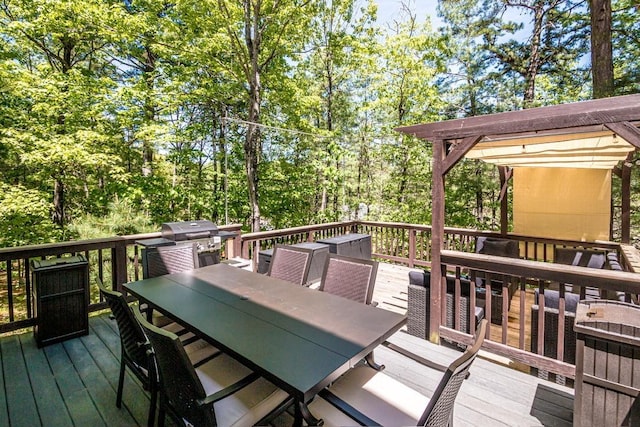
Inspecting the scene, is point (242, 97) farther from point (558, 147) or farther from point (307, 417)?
point (307, 417)

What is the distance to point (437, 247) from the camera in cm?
326

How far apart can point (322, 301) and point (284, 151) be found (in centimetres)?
1051

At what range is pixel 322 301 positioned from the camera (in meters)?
2.46

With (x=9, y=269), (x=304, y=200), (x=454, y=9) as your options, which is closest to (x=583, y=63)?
(x=454, y=9)

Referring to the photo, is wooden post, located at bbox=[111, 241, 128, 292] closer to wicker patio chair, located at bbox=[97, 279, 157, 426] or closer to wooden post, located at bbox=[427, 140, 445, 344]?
wicker patio chair, located at bbox=[97, 279, 157, 426]

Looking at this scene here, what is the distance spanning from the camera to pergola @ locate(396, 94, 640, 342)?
2.29 meters

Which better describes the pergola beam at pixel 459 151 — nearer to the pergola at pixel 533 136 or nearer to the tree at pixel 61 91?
the pergola at pixel 533 136

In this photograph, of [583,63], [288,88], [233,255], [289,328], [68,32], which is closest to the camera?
[289,328]

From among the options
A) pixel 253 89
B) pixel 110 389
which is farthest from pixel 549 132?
pixel 253 89

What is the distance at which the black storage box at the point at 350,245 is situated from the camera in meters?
5.25

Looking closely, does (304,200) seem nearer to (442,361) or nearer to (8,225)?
(8,225)

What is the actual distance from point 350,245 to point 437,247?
2463 millimetres

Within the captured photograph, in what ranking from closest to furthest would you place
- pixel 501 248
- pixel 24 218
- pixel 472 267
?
1. pixel 472 267
2. pixel 501 248
3. pixel 24 218

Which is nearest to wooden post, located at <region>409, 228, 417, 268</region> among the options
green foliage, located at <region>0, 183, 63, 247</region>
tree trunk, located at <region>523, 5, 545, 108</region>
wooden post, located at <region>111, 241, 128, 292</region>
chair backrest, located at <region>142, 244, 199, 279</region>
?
chair backrest, located at <region>142, 244, 199, 279</region>
